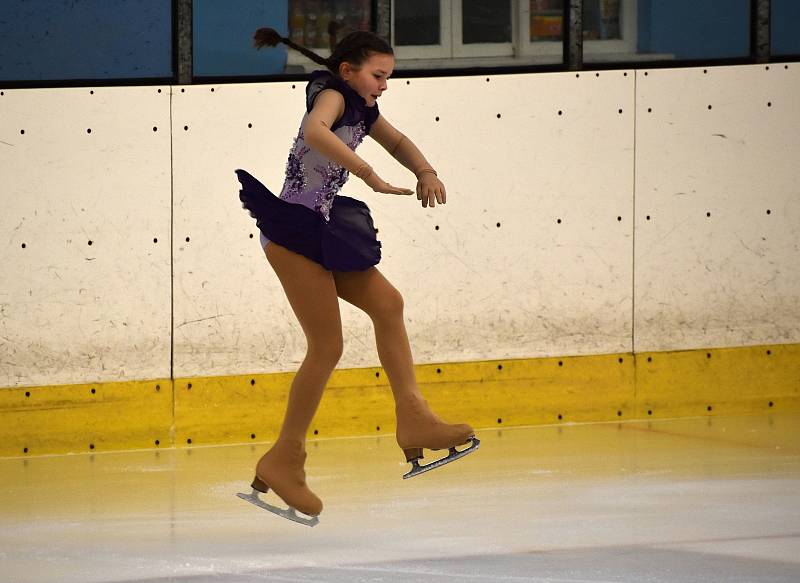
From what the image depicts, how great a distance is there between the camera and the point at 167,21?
6.79 m

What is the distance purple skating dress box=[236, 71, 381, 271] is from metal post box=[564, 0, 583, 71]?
9.42 feet

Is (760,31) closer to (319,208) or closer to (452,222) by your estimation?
(452,222)

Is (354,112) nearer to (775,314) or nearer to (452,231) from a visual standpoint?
(452,231)

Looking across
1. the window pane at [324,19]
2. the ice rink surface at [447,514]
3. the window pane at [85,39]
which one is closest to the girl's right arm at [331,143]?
the ice rink surface at [447,514]

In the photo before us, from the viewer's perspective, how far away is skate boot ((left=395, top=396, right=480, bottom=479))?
4477 mm

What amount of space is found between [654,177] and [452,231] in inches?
38.4

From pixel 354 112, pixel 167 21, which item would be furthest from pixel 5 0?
pixel 354 112

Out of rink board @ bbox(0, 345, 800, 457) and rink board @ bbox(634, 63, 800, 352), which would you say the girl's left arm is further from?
rink board @ bbox(634, 63, 800, 352)

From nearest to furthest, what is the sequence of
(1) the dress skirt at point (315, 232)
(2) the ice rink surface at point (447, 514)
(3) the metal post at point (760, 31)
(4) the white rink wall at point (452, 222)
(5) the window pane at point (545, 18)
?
(1) the dress skirt at point (315, 232)
(2) the ice rink surface at point (447, 514)
(4) the white rink wall at point (452, 222)
(5) the window pane at point (545, 18)
(3) the metal post at point (760, 31)

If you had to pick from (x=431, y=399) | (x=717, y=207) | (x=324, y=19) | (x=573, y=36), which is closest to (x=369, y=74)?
(x=324, y=19)

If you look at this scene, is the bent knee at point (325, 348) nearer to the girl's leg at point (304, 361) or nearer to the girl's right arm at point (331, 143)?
the girl's leg at point (304, 361)

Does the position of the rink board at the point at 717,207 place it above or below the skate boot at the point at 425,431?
above

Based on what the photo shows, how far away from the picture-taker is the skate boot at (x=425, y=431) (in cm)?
448

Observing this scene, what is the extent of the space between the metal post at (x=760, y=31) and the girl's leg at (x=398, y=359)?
3.53 m
